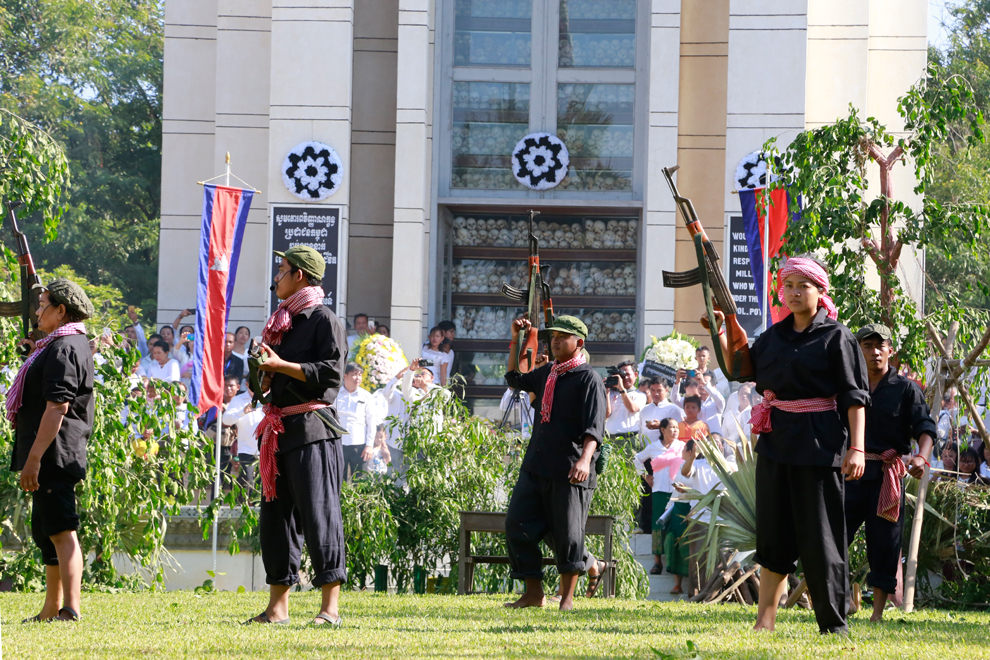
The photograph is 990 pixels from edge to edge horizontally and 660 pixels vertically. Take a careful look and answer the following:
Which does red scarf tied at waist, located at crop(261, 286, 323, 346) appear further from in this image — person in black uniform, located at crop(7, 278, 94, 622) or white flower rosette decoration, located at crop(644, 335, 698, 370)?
white flower rosette decoration, located at crop(644, 335, 698, 370)

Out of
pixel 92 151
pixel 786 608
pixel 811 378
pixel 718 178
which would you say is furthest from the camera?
pixel 92 151

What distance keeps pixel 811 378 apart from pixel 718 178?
1253cm

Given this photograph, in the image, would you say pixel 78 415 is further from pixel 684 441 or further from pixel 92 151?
pixel 92 151

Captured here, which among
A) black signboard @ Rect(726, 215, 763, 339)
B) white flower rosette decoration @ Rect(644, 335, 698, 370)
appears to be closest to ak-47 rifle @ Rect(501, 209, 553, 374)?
white flower rosette decoration @ Rect(644, 335, 698, 370)

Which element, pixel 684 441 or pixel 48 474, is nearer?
pixel 48 474

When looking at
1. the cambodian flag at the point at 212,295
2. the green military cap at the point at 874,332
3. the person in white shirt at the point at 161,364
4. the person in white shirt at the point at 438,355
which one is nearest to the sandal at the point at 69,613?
the green military cap at the point at 874,332

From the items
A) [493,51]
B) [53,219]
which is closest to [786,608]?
[53,219]

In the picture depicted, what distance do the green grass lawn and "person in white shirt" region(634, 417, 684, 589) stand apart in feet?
8.06

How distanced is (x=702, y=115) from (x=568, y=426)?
37.2 ft

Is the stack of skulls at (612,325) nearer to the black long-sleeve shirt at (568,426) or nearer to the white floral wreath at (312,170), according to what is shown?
the white floral wreath at (312,170)

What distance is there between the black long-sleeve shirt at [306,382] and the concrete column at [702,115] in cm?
1202

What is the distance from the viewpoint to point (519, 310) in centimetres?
1864

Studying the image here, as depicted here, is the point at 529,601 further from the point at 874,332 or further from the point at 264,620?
the point at 874,332

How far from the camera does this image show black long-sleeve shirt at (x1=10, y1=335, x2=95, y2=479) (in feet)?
20.0
